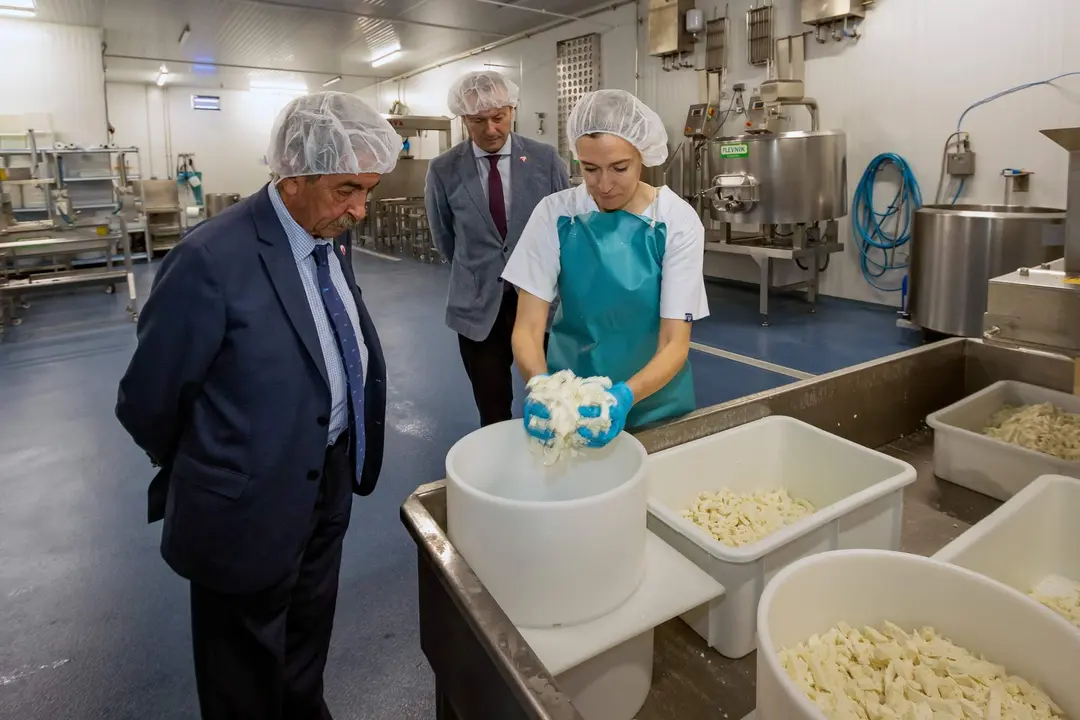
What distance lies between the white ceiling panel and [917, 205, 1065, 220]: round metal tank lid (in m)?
4.64

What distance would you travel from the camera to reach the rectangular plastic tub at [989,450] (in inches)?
53.2

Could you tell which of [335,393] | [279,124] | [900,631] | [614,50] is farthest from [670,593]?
[614,50]

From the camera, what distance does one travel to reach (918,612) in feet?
2.75

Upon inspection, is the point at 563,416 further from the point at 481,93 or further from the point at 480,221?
the point at 481,93

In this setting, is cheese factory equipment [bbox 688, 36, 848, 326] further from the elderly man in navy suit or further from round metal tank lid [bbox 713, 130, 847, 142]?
the elderly man in navy suit

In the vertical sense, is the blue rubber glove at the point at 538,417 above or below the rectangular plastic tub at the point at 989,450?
above

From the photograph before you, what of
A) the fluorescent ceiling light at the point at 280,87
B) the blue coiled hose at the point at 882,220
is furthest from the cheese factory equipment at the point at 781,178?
the fluorescent ceiling light at the point at 280,87

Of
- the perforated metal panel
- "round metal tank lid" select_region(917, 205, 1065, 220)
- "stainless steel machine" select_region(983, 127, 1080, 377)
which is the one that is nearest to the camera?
"stainless steel machine" select_region(983, 127, 1080, 377)

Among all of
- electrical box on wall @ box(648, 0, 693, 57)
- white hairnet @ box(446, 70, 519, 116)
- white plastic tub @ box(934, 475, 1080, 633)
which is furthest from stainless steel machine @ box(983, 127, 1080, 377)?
electrical box on wall @ box(648, 0, 693, 57)

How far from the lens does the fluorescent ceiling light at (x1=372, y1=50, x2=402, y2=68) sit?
33.3 feet

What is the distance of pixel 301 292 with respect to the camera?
111cm

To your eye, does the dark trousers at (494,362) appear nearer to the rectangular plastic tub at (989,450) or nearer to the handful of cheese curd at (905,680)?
the rectangular plastic tub at (989,450)

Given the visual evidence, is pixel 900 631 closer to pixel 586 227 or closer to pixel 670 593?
pixel 670 593

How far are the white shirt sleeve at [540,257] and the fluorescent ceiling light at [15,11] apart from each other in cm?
859
